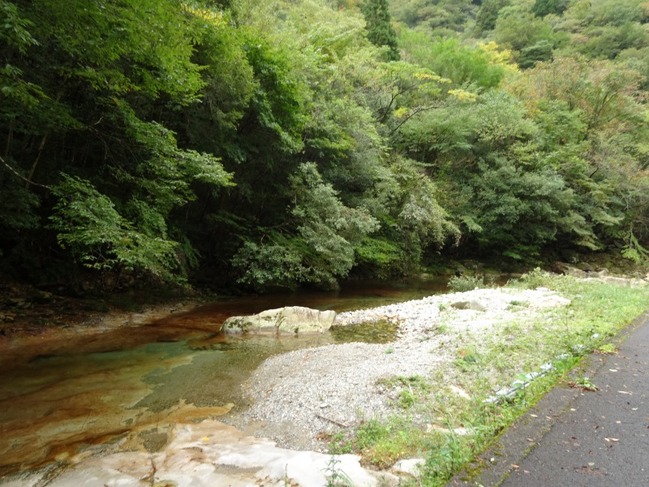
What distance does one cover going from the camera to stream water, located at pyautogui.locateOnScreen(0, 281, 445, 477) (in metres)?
4.03

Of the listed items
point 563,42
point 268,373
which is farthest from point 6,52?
point 563,42

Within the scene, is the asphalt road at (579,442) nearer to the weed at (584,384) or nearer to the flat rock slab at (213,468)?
the weed at (584,384)

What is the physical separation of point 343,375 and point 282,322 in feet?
12.3

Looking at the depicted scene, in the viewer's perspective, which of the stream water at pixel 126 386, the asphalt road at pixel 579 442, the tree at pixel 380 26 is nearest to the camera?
the asphalt road at pixel 579 442

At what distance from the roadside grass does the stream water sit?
2.10m

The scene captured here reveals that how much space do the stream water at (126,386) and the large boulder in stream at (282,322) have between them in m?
0.38

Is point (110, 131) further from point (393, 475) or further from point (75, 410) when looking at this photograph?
point (393, 475)

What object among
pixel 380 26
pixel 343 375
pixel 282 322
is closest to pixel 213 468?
pixel 343 375

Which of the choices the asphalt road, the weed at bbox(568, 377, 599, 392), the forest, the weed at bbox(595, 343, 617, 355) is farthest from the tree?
the asphalt road

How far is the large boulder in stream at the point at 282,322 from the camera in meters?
8.77

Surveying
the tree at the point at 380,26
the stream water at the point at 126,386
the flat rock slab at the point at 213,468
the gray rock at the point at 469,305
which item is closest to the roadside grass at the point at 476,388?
the flat rock slab at the point at 213,468

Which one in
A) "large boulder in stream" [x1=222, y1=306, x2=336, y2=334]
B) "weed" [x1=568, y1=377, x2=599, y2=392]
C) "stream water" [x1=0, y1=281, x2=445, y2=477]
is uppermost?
"weed" [x1=568, y1=377, x2=599, y2=392]

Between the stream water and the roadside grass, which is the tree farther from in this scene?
the roadside grass

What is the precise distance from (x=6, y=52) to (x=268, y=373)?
655 centimetres
